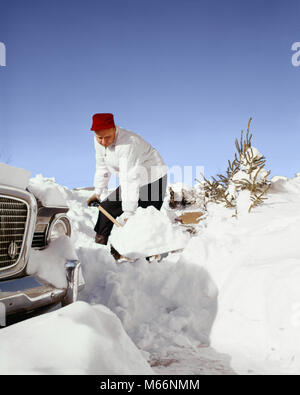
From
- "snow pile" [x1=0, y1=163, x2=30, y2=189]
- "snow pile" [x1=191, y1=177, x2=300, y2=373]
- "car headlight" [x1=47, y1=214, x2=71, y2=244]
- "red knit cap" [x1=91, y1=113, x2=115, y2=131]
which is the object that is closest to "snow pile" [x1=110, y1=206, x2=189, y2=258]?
"snow pile" [x1=191, y1=177, x2=300, y2=373]

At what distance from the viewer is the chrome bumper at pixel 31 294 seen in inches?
70.7

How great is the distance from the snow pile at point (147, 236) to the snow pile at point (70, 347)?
261 cm

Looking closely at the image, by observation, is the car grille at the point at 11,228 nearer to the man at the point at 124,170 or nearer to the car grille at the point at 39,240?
the car grille at the point at 39,240

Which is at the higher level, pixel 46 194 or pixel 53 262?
pixel 46 194

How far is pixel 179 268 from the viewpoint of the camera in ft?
10.5

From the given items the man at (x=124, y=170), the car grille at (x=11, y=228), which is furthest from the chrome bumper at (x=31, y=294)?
the man at (x=124, y=170)

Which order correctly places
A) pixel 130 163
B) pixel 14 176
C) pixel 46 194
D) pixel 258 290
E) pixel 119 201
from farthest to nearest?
pixel 119 201 → pixel 130 163 → pixel 258 290 → pixel 46 194 → pixel 14 176

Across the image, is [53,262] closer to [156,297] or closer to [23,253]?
[23,253]

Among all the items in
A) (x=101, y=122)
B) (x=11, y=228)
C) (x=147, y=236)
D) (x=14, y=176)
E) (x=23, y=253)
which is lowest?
(x=147, y=236)

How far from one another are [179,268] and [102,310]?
1.58 meters

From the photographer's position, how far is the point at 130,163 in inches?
192

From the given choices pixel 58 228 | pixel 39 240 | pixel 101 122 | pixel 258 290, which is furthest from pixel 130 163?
pixel 258 290

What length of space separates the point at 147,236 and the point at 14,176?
2457 mm
